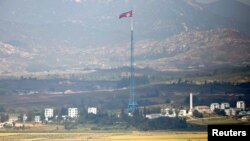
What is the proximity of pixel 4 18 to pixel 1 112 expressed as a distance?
5422 centimetres

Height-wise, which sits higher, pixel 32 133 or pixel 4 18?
pixel 4 18

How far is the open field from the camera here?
134 feet

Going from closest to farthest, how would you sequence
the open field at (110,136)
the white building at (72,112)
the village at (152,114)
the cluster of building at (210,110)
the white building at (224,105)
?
the open field at (110,136), the village at (152,114), the cluster of building at (210,110), the white building at (72,112), the white building at (224,105)

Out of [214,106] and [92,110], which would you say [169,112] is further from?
[92,110]

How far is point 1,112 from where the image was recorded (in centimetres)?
5875

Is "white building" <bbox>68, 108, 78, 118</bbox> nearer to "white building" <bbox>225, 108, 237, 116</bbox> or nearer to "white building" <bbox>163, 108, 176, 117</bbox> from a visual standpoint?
"white building" <bbox>163, 108, 176, 117</bbox>

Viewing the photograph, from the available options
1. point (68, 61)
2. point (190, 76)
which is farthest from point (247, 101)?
point (68, 61)

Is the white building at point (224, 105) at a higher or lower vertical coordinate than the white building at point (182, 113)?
higher

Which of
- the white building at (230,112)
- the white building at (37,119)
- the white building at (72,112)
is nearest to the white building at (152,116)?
the white building at (230,112)

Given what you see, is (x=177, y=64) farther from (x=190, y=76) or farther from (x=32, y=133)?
(x=32, y=133)

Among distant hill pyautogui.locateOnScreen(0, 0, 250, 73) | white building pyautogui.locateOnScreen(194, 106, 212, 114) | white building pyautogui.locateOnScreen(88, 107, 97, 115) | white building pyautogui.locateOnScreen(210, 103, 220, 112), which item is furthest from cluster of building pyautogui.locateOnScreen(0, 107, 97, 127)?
distant hill pyautogui.locateOnScreen(0, 0, 250, 73)

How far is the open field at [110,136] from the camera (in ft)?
134

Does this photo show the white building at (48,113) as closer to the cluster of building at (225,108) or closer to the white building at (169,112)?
the white building at (169,112)

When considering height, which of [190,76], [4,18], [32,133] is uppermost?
[4,18]
